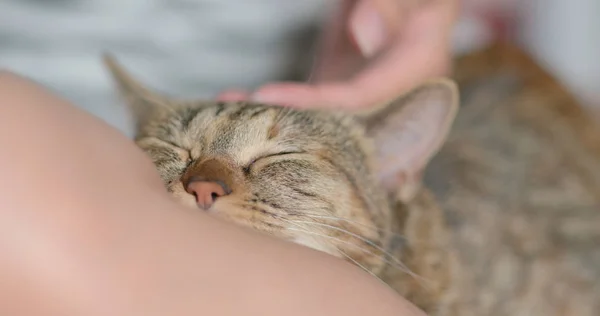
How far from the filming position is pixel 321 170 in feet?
2.75

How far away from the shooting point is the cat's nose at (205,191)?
2.34ft

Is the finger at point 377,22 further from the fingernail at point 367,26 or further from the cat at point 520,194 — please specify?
the cat at point 520,194

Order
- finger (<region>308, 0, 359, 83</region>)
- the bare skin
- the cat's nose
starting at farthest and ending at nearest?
finger (<region>308, 0, 359, 83</region>) → the cat's nose → the bare skin

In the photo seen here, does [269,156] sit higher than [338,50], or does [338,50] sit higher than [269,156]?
[338,50]

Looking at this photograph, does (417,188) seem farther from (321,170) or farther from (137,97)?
(137,97)

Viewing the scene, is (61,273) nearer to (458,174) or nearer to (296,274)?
(296,274)

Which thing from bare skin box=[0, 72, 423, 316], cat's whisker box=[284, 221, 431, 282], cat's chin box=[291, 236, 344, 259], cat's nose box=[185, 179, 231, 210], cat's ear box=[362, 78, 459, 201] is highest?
cat's ear box=[362, 78, 459, 201]

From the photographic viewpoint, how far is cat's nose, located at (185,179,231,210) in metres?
0.71

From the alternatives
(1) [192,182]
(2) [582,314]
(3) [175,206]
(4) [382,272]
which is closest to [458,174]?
(2) [582,314]

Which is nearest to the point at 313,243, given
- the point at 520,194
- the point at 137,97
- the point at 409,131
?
the point at 409,131

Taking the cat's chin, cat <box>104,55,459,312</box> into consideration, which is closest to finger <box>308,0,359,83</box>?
cat <box>104,55,459,312</box>

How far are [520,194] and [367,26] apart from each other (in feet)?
1.48

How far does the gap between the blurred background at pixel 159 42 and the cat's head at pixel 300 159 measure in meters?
0.59

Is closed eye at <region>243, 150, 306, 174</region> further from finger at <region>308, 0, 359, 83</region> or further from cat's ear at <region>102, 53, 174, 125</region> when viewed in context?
finger at <region>308, 0, 359, 83</region>
